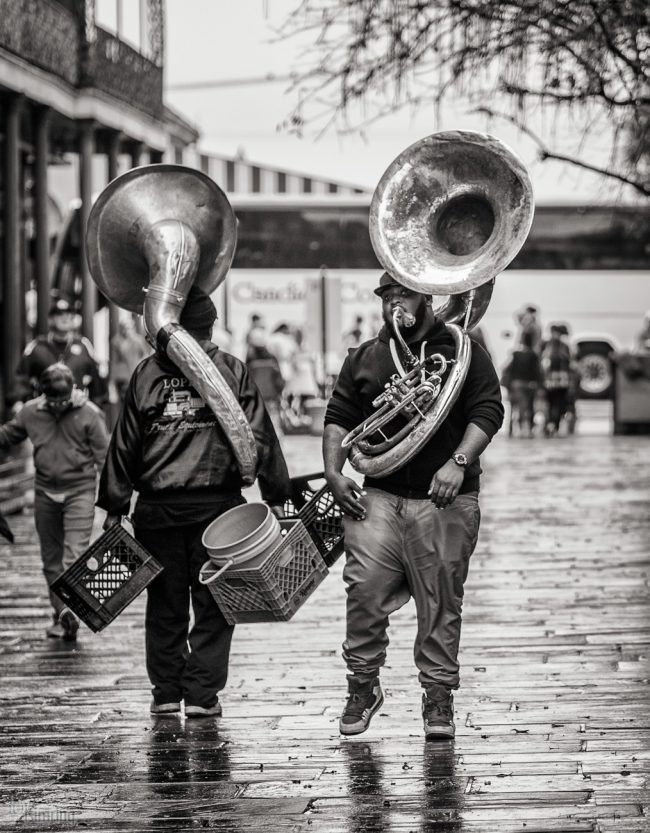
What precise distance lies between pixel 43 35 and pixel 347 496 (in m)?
12.2

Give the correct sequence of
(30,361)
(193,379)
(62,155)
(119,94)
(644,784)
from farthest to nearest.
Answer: (62,155) → (119,94) → (30,361) → (193,379) → (644,784)

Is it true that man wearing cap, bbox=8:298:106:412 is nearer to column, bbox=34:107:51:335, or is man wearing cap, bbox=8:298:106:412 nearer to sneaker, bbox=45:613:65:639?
sneaker, bbox=45:613:65:639

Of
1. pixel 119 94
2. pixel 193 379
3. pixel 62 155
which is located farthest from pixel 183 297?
pixel 62 155

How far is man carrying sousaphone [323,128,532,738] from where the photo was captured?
20.5 ft

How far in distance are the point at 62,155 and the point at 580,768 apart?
18.8 meters

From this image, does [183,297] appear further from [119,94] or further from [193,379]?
[119,94]

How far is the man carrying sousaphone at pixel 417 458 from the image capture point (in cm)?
624

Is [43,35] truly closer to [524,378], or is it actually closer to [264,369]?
[264,369]

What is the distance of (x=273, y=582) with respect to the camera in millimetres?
6477

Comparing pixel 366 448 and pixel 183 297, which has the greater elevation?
pixel 183 297

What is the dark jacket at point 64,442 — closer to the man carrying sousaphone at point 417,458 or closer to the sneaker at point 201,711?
the sneaker at point 201,711

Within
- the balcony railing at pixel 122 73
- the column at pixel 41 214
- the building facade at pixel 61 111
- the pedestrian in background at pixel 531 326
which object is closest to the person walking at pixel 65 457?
the building facade at pixel 61 111

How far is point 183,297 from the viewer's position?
7.18 meters

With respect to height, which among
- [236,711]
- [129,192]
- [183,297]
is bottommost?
[236,711]
